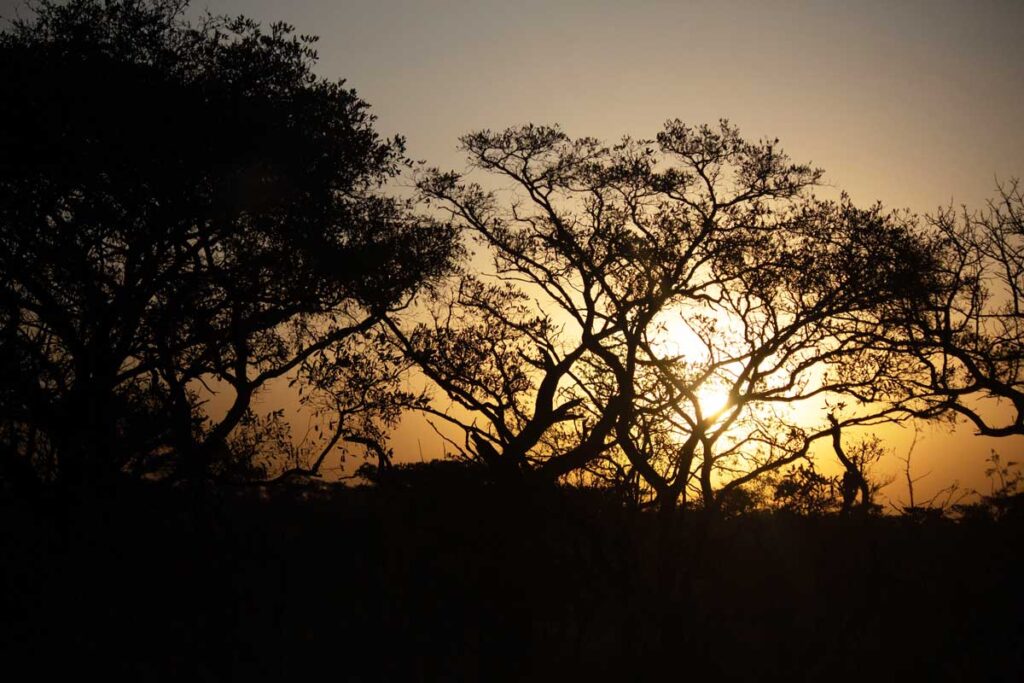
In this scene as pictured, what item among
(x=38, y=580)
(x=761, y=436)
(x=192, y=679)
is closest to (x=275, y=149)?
(x=38, y=580)

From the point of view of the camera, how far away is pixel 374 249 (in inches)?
851

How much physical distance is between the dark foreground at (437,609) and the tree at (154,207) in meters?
2.38

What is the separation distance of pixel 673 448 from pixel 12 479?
770 inches

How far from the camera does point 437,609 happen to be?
44.7ft

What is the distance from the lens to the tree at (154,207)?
56.6 feet

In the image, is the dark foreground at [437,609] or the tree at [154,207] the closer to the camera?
the dark foreground at [437,609]

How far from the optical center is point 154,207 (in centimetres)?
1808

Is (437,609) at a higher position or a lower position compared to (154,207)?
lower

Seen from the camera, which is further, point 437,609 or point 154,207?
point 154,207

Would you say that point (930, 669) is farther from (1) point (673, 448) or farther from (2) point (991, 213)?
(2) point (991, 213)

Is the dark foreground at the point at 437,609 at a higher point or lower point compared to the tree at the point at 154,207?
lower

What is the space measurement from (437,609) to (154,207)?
9.72 meters

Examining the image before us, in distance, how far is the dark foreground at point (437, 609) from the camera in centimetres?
1216

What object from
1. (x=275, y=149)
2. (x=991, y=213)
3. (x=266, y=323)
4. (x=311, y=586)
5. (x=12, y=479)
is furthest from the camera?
(x=991, y=213)
